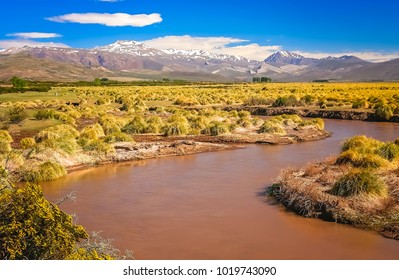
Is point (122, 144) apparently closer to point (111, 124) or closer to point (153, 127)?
point (153, 127)

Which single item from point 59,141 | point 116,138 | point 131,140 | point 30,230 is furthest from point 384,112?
point 30,230

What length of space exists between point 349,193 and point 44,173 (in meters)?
10.5

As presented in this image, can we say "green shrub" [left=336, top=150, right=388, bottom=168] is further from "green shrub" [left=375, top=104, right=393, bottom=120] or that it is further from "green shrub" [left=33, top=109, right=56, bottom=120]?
"green shrub" [left=375, top=104, right=393, bottom=120]

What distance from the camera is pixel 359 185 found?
477 inches

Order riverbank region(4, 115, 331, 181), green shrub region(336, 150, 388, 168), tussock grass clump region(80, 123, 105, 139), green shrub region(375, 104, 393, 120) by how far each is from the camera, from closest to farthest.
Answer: green shrub region(336, 150, 388, 168)
riverbank region(4, 115, 331, 181)
tussock grass clump region(80, 123, 105, 139)
green shrub region(375, 104, 393, 120)

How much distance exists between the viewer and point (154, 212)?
41.5 feet

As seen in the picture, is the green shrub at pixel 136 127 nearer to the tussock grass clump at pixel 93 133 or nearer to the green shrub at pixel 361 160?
the tussock grass clump at pixel 93 133

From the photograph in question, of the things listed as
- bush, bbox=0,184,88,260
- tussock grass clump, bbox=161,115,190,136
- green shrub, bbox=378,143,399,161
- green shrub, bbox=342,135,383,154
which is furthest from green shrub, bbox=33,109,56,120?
bush, bbox=0,184,88,260

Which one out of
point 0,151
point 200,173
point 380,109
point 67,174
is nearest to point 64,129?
point 0,151

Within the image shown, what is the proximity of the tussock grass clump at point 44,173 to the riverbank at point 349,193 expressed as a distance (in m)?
7.85

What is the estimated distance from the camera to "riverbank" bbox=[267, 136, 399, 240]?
11133 mm

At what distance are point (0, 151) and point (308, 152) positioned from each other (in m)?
14.2

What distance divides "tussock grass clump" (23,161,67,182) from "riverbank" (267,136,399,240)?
7846 mm

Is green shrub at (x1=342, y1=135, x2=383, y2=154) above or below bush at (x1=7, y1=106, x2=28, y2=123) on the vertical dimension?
below
